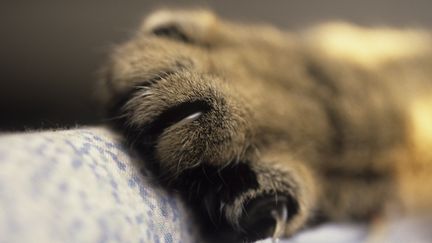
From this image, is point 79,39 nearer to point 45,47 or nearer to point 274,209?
point 45,47

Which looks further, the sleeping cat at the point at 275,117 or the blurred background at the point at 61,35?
the blurred background at the point at 61,35

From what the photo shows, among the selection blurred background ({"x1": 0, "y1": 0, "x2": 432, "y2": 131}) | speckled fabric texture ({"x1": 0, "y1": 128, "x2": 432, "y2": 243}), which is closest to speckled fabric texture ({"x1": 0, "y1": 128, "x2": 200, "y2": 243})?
speckled fabric texture ({"x1": 0, "y1": 128, "x2": 432, "y2": 243})

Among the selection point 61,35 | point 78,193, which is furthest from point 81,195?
point 61,35

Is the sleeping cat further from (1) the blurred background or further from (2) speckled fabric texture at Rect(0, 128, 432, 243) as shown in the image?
(1) the blurred background

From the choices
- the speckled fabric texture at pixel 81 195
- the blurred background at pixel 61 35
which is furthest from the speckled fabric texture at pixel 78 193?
the blurred background at pixel 61 35

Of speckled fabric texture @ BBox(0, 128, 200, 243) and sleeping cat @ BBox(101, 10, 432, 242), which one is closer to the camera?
speckled fabric texture @ BBox(0, 128, 200, 243)

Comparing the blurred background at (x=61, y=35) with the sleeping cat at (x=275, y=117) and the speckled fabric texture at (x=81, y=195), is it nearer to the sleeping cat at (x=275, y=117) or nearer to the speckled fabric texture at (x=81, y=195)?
the sleeping cat at (x=275, y=117)
